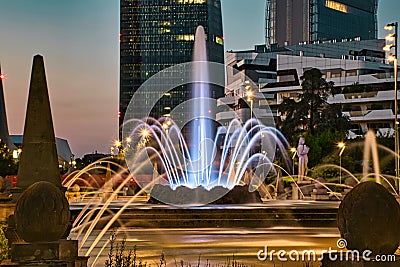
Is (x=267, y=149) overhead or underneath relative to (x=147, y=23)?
underneath

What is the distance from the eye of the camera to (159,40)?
638 ft

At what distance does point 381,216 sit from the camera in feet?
19.5

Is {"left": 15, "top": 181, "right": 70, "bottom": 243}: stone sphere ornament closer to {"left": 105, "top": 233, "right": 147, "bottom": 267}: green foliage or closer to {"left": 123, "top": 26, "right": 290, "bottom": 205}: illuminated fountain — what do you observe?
{"left": 105, "top": 233, "right": 147, "bottom": 267}: green foliage

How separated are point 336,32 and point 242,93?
286 feet

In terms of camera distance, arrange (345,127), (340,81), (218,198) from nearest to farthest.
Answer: (218,198), (345,127), (340,81)

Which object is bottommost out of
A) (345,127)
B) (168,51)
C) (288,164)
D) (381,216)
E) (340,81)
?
(381,216)

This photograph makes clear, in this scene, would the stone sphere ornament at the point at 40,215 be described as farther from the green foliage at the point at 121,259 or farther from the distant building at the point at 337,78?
the distant building at the point at 337,78

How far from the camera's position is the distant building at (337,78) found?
79250 millimetres

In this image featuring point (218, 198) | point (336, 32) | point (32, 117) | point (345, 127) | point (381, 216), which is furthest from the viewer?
point (336, 32)

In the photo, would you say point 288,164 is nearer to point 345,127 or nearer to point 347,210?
point 345,127

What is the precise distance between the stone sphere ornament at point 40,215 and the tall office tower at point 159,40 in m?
184

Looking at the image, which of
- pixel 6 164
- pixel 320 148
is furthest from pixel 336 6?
pixel 6 164

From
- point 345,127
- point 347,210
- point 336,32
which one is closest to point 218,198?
point 347,210

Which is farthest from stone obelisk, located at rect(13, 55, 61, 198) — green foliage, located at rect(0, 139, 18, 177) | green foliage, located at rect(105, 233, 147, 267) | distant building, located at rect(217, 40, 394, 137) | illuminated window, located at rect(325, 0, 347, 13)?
illuminated window, located at rect(325, 0, 347, 13)
